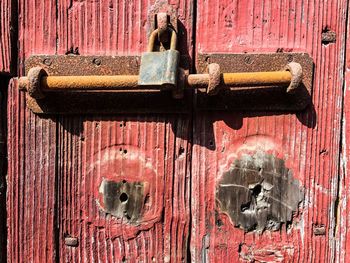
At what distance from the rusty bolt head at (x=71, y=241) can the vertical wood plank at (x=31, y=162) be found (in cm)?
3

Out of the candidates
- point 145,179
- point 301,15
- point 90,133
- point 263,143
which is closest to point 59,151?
point 90,133

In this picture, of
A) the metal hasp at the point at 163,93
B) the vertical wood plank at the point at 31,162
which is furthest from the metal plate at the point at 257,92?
the vertical wood plank at the point at 31,162

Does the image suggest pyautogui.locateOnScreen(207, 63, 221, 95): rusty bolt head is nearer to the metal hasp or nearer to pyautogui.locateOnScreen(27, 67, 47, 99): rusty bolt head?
the metal hasp

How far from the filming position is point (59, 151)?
77cm

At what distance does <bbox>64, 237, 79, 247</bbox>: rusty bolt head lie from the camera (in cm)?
77

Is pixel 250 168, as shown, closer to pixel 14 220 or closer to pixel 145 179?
pixel 145 179

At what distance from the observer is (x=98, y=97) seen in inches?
29.5

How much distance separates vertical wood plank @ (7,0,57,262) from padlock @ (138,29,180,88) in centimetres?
21

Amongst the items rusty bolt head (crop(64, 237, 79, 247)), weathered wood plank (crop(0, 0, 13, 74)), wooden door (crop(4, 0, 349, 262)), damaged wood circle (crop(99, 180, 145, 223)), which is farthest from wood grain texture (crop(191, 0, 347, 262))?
weathered wood plank (crop(0, 0, 13, 74))

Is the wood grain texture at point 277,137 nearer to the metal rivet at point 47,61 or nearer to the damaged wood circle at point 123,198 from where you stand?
the damaged wood circle at point 123,198

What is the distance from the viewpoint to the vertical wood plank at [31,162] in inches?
30.0

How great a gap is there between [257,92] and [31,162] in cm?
46

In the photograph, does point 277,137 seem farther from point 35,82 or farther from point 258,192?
point 35,82

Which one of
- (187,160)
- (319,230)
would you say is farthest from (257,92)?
(319,230)
